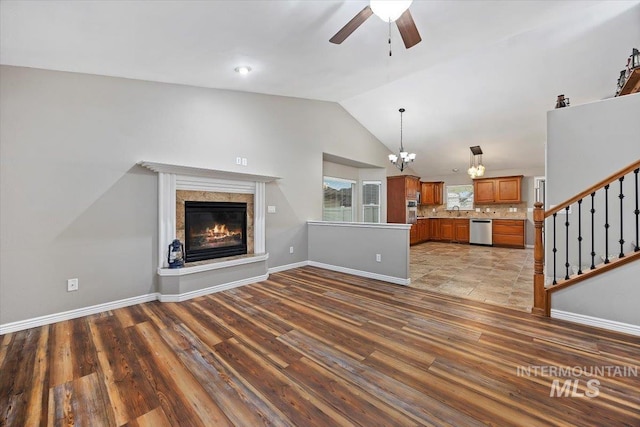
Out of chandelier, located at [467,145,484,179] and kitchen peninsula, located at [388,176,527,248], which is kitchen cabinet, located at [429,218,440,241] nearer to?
kitchen peninsula, located at [388,176,527,248]

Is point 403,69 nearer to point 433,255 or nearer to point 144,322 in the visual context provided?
point 433,255

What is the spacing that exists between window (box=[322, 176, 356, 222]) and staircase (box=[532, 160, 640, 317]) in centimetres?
436

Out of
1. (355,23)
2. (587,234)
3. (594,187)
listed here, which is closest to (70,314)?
(355,23)

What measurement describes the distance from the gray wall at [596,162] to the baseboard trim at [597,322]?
0.04 m

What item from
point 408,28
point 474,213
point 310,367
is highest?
point 408,28

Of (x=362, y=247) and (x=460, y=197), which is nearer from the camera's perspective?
(x=362, y=247)

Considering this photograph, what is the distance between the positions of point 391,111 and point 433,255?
12.1ft

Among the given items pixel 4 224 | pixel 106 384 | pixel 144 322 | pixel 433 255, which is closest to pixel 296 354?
pixel 106 384

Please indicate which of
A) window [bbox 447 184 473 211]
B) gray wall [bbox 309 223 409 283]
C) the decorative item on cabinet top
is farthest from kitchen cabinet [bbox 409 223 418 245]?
the decorative item on cabinet top

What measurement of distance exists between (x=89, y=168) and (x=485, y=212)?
10.1 metres

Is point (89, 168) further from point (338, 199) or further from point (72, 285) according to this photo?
point (338, 199)

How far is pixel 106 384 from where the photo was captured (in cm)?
181

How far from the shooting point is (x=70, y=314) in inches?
114

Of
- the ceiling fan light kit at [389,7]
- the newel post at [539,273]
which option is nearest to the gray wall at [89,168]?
the ceiling fan light kit at [389,7]
